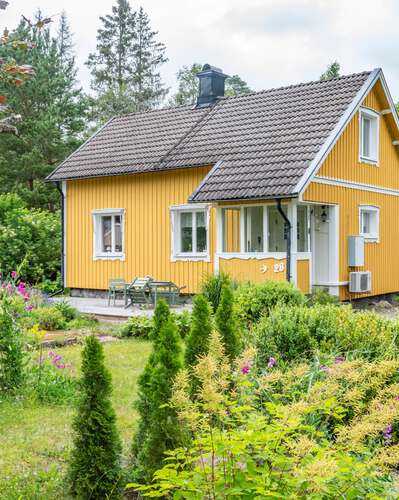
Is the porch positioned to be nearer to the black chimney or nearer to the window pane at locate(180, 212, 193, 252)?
the window pane at locate(180, 212, 193, 252)

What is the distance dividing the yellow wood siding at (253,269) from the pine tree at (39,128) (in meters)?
20.4

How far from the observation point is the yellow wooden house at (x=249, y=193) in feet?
52.9

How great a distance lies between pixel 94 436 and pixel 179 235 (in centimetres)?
1471

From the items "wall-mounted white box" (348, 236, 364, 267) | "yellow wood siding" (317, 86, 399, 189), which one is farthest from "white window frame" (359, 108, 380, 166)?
"wall-mounted white box" (348, 236, 364, 267)

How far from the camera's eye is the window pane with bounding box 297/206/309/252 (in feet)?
56.4

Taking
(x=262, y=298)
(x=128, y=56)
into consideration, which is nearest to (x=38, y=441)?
(x=262, y=298)

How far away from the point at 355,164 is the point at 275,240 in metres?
3.07

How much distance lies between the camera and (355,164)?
59.5 ft

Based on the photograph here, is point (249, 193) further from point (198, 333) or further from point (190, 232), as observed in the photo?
point (198, 333)

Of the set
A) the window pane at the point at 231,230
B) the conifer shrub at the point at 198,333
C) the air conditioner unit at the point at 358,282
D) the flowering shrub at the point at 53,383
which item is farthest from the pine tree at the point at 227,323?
the air conditioner unit at the point at 358,282

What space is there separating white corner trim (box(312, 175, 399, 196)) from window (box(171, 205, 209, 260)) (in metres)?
3.16

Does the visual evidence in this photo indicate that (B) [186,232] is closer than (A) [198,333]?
No

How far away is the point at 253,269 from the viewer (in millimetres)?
15938

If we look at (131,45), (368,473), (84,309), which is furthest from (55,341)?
(131,45)
